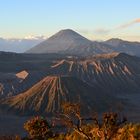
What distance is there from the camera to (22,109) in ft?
653

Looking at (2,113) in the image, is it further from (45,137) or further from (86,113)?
(45,137)

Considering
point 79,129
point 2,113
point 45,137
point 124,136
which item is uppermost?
point 79,129

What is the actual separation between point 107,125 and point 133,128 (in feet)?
49.7

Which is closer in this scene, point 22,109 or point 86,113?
point 86,113

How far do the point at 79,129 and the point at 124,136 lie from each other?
14.5 m

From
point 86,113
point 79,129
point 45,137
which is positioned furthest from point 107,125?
point 86,113

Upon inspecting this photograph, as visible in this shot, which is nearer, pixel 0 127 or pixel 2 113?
pixel 0 127

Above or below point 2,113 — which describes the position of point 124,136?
above

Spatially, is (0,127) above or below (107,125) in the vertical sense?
below

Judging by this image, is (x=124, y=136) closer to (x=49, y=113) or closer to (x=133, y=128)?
(x=133, y=128)

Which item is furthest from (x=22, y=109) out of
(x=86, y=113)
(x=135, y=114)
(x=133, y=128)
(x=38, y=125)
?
(x=133, y=128)

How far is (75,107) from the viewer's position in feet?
95.9

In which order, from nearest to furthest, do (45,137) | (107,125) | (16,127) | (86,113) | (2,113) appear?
(107,125)
(45,137)
(16,127)
(86,113)
(2,113)

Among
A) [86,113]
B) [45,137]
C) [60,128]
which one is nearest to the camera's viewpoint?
[45,137]
